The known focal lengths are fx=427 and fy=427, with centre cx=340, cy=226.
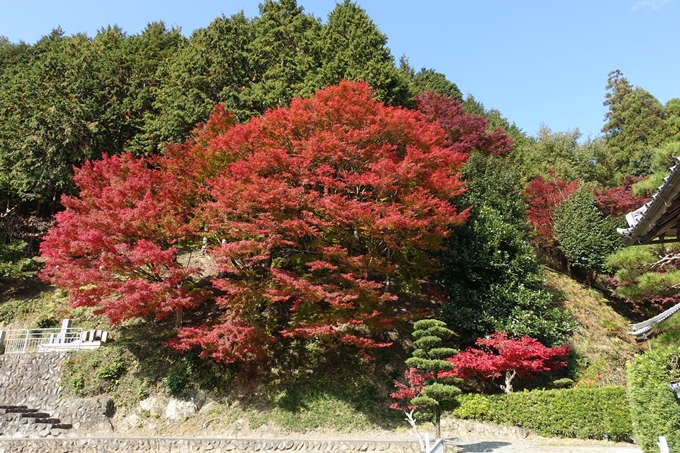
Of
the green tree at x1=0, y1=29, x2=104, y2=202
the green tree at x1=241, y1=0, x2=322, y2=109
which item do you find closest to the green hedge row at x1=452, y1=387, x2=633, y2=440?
the green tree at x1=241, y1=0, x2=322, y2=109

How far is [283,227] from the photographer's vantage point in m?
13.2

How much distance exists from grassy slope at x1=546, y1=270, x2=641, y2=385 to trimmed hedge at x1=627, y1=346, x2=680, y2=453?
870 centimetres

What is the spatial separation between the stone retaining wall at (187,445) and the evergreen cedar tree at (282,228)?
8.36ft

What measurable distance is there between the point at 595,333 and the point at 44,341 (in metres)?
22.2

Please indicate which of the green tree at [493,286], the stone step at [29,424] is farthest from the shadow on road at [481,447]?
the stone step at [29,424]

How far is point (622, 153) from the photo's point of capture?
3284 centimetres

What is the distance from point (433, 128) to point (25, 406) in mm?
18325

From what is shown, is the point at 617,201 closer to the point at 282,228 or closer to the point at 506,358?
the point at 506,358

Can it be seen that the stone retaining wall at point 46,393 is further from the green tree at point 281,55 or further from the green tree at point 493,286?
the green tree at point 281,55

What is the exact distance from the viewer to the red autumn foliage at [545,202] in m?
25.0

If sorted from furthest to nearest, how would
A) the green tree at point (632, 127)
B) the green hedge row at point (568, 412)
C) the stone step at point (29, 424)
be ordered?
the green tree at point (632, 127), the stone step at point (29, 424), the green hedge row at point (568, 412)

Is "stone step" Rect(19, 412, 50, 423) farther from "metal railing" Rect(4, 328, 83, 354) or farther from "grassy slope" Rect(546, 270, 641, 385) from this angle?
"grassy slope" Rect(546, 270, 641, 385)

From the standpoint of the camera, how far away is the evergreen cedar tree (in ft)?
42.2

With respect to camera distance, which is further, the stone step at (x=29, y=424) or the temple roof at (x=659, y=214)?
the stone step at (x=29, y=424)
